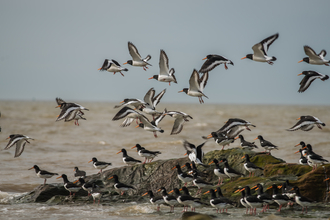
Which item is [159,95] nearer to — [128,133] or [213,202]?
[213,202]

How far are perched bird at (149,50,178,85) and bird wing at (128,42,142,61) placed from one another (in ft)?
2.60

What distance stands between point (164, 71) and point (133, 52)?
3.71ft

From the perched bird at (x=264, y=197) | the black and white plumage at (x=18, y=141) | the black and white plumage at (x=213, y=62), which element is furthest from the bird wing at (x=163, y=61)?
the perched bird at (x=264, y=197)

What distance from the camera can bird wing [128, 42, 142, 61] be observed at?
11663 mm

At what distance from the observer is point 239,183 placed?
910cm

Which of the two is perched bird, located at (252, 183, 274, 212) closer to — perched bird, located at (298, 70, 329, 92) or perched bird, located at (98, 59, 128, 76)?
perched bird, located at (298, 70, 329, 92)

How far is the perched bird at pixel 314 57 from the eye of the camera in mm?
10100

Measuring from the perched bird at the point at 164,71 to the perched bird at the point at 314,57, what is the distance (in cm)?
383

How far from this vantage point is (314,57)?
10352 mm

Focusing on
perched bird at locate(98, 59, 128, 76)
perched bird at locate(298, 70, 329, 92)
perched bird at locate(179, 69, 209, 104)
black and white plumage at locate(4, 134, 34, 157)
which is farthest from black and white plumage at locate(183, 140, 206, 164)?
black and white plumage at locate(4, 134, 34, 157)

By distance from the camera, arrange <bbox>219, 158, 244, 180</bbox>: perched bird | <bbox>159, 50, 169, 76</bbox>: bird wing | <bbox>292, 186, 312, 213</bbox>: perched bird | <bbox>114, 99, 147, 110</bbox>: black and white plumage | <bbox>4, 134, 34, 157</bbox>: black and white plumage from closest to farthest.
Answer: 1. <bbox>292, 186, 312, 213</bbox>: perched bird
2. <bbox>219, 158, 244, 180</bbox>: perched bird
3. <bbox>114, 99, 147, 110</bbox>: black and white plumage
4. <bbox>159, 50, 169, 76</bbox>: bird wing
5. <bbox>4, 134, 34, 157</bbox>: black and white plumage

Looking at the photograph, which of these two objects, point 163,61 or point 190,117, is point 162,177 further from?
point 163,61

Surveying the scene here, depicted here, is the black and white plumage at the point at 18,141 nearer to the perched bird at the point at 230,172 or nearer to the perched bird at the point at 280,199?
the perched bird at the point at 230,172

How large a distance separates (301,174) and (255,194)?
6.12ft
